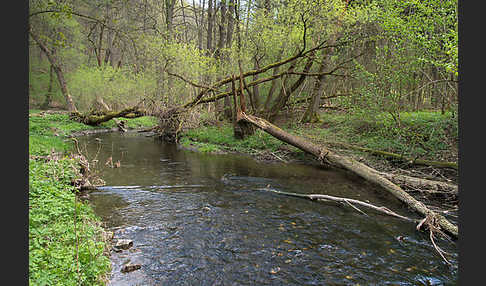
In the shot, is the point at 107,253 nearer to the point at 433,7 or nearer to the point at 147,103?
the point at 433,7

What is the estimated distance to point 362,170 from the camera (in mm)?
8867

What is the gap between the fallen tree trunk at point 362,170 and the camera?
5.90 meters

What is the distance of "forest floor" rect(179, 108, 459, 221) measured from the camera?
31.2ft

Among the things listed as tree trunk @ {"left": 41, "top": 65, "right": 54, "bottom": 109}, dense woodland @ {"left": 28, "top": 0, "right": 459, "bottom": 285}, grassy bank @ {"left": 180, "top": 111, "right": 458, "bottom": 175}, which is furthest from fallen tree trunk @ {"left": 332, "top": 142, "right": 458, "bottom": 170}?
tree trunk @ {"left": 41, "top": 65, "right": 54, "bottom": 109}

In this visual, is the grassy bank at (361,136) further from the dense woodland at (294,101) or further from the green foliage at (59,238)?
the green foliage at (59,238)

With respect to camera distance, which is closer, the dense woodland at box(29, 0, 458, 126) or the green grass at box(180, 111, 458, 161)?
the dense woodland at box(29, 0, 458, 126)

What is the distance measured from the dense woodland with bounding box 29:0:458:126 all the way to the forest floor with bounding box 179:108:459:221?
2.91 ft

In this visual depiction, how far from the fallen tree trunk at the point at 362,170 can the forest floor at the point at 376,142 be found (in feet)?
2.09

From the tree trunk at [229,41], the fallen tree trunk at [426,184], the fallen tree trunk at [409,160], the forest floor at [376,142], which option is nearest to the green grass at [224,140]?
the forest floor at [376,142]

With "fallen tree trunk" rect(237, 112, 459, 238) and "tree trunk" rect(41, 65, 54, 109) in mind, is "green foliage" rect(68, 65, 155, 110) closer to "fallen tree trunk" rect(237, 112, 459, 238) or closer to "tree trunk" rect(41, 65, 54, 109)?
"tree trunk" rect(41, 65, 54, 109)

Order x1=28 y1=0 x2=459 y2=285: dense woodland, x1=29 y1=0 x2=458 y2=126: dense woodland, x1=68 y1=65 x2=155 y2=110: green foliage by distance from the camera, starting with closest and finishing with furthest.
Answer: x1=28 y1=0 x2=459 y2=285: dense woodland
x1=29 y1=0 x2=458 y2=126: dense woodland
x1=68 y1=65 x2=155 y2=110: green foliage

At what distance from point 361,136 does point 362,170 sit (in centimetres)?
555

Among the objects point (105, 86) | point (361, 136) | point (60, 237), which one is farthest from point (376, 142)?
point (105, 86)

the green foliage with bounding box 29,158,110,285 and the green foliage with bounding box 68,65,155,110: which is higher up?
the green foliage with bounding box 68,65,155,110
